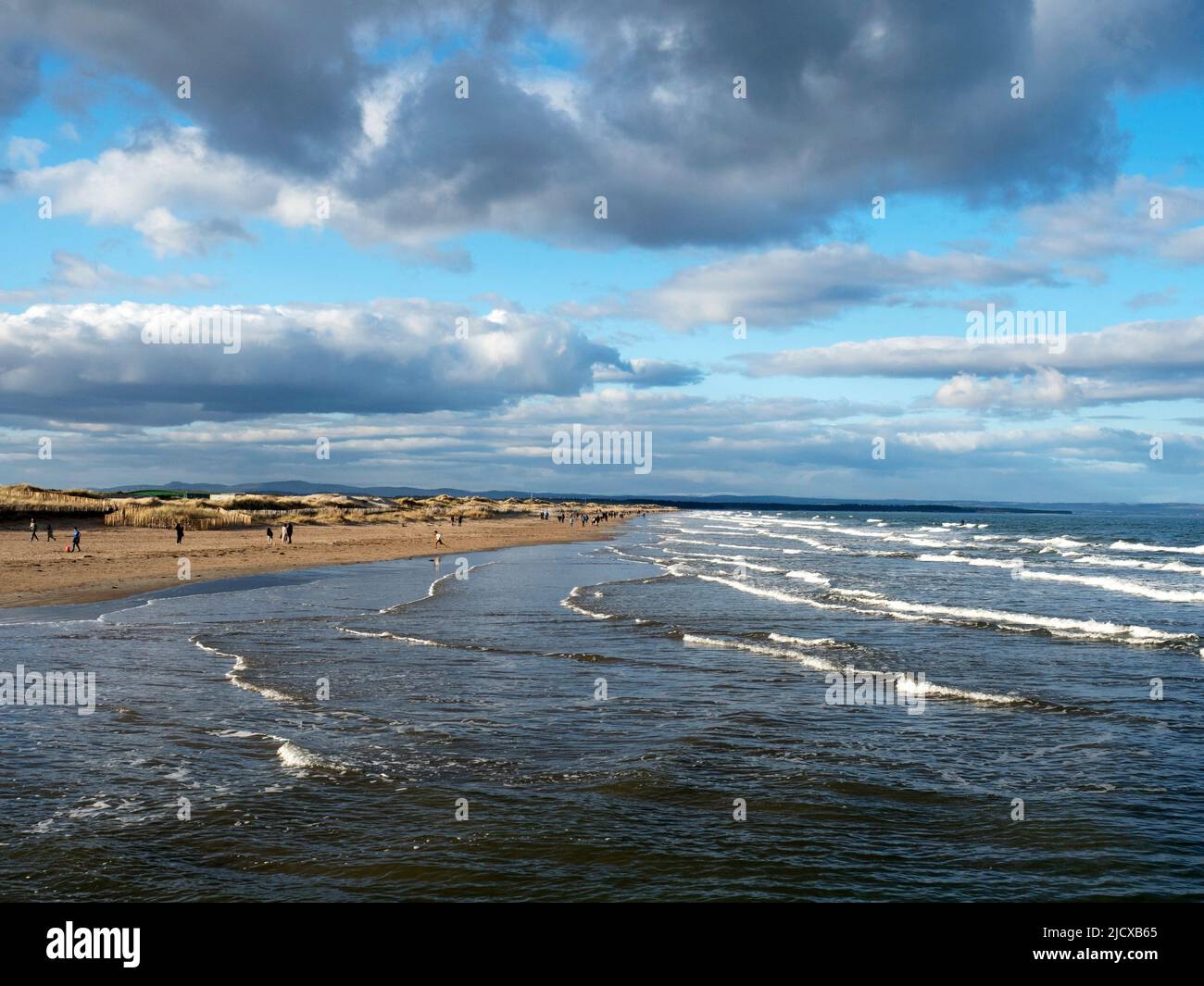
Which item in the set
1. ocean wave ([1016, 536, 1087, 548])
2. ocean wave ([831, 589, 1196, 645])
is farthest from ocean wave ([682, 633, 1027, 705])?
ocean wave ([1016, 536, 1087, 548])

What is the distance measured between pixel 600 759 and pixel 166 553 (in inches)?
1863

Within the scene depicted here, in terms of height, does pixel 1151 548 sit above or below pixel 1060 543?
below

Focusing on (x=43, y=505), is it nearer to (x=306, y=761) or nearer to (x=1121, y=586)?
(x=306, y=761)

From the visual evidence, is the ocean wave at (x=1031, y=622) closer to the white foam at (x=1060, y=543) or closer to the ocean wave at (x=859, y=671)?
the ocean wave at (x=859, y=671)

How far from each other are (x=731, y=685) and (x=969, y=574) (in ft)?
111

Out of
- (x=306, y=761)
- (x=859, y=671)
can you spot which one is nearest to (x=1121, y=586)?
(x=859, y=671)

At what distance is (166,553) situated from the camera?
5266 cm

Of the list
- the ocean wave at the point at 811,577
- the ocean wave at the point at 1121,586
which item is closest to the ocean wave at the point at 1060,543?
the ocean wave at the point at 1121,586

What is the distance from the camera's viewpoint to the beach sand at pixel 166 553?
116 ft

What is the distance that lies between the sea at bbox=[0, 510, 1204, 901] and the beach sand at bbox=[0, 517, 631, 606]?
30.7 feet

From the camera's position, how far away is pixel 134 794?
10.6m

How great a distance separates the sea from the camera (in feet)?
28.5
